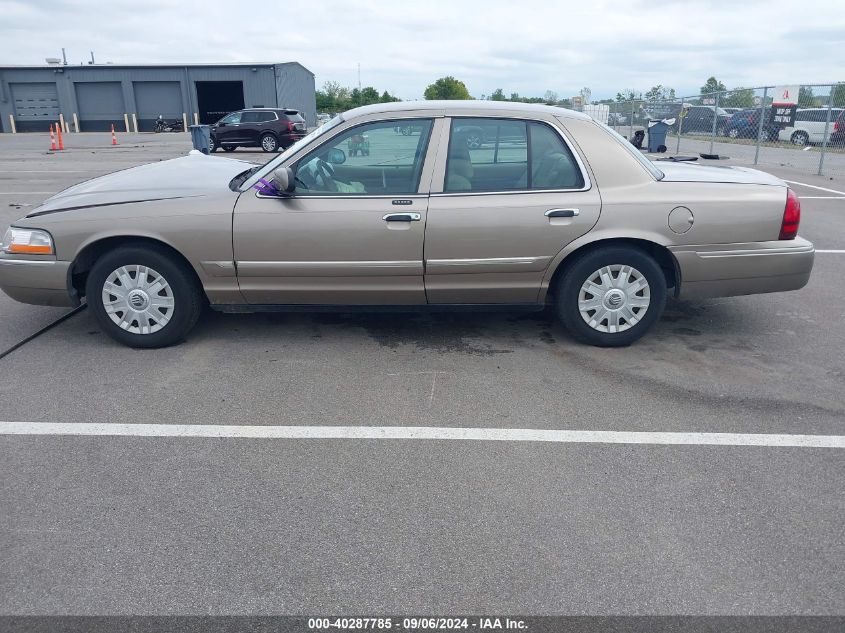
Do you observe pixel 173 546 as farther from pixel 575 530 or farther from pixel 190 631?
pixel 575 530

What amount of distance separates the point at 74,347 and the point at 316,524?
297 centimetres

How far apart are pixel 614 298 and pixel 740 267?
0.88m

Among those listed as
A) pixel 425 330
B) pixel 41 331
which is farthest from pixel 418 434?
pixel 41 331

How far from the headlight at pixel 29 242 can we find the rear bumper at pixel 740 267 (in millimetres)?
4212

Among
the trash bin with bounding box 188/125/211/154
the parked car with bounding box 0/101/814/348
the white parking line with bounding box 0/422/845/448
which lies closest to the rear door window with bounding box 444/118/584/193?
the parked car with bounding box 0/101/814/348

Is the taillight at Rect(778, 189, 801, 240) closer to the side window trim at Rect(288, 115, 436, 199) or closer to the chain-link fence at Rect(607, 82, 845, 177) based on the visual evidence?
the side window trim at Rect(288, 115, 436, 199)

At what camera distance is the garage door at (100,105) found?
4444 centimetres

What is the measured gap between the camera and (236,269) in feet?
16.0

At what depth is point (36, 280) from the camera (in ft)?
16.3

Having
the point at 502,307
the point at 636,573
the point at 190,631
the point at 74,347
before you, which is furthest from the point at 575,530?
the point at 74,347

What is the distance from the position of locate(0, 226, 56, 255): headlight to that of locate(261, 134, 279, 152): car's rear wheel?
22079 mm

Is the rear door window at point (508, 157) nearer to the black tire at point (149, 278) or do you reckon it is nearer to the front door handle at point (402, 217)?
the front door handle at point (402, 217)

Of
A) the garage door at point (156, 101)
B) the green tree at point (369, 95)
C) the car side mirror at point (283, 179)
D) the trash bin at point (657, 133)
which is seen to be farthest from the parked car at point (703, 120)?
the green tree at point (369, 95)

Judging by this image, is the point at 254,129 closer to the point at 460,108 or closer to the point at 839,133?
the point at 839,133
